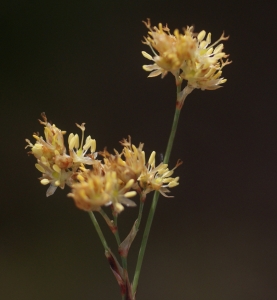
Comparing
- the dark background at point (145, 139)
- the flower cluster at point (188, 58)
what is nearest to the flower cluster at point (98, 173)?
the flower cluster at point (188, 58)

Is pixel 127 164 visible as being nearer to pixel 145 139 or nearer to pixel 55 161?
pixel 55 161

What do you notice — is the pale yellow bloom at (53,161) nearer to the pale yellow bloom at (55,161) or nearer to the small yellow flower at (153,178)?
the pale yellow bloom at (55,161)

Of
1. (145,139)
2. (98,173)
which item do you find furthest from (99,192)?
(145,139)

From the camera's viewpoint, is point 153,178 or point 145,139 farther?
point 145,139

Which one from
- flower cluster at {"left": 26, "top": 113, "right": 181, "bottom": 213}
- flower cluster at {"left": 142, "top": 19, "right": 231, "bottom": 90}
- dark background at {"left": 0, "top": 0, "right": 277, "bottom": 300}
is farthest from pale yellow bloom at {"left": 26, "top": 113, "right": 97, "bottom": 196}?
dark background at {"left": 0, "top": 0, "right": 277, "bottom": 300}

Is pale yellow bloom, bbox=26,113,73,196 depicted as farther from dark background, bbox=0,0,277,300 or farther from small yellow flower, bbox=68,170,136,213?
dark background, bbox=0,0,277,300

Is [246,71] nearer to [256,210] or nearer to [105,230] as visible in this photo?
[256,210]

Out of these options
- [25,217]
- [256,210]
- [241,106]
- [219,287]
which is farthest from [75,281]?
[241,106]
